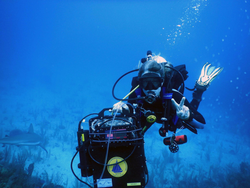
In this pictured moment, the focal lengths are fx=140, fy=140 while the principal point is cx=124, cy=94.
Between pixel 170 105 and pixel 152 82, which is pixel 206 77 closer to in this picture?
pixel 170 105

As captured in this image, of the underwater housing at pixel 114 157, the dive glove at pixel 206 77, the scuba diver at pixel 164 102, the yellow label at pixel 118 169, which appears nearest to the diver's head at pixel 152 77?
the scuba diver at pixel 164 102

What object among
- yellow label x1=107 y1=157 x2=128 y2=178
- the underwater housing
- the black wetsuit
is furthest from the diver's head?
yellow label x1=107 y1=157 x2=128 y2=178

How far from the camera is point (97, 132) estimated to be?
1.92 m

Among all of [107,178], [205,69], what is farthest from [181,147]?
[107,178]

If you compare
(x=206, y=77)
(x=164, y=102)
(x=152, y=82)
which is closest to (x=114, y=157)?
(x=152, y=82)

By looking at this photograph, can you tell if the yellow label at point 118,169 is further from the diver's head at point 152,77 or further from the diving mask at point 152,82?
the diving mask at point 152,82

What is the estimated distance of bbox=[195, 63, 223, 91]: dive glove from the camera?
4484 millimetres

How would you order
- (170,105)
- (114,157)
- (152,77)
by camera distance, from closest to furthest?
(114,157) → (152,77) → (170,105)

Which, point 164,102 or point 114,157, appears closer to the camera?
point 114,157

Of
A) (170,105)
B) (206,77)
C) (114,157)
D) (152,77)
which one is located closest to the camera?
(114,157)

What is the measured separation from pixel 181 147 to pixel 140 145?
12.7 metres

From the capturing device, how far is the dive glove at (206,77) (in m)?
4.48

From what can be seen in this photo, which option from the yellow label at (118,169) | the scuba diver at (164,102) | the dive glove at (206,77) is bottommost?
the yellow label at (118,169)

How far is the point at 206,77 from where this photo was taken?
4.63 m
